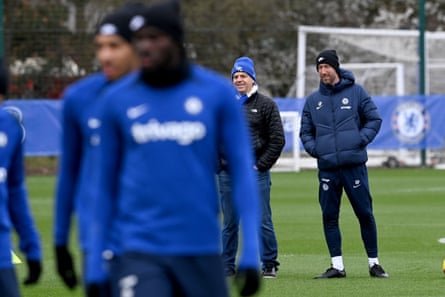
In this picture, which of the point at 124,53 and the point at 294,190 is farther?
the point at 294,190

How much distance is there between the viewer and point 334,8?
4591cm

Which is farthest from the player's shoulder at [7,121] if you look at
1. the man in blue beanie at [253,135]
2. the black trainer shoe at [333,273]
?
the black trainer shoe at [333,273]

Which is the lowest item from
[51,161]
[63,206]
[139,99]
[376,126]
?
[51,161]

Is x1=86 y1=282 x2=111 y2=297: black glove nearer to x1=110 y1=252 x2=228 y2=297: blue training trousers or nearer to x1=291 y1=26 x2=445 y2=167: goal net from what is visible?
x1=110 y1=252 x2=228 y2=297: blue training trousers

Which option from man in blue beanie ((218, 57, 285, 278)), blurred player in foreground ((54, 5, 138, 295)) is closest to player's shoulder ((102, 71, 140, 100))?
blurred player in foreground ((54, 5, 138, 295))

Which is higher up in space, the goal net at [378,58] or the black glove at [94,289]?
the black glove at [94,289]

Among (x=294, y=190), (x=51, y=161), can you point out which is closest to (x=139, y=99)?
(x=294, y=190)

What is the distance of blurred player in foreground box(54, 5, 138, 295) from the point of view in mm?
6379

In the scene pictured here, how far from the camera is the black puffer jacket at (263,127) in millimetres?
12797

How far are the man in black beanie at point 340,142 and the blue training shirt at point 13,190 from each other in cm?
606

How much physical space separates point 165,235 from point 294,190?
21.9 meters

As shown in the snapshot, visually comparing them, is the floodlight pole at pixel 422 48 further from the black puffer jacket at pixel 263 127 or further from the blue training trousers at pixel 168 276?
the blue training trousers at pixel 168 276

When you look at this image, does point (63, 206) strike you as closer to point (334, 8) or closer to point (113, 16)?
point (113, 16)

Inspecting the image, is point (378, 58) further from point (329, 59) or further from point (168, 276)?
point (168, 276)
